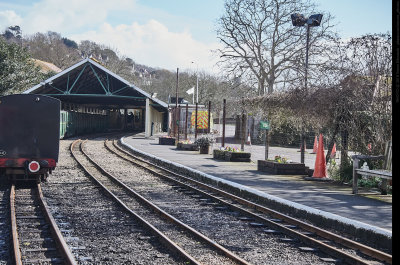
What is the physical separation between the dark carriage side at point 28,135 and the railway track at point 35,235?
1680 mm

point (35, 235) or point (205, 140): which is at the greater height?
point (205, 140)

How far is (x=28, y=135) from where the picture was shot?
12.4 m

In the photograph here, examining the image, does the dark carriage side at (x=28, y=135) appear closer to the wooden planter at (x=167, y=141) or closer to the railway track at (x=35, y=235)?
the railway track at (x=35, y=235)

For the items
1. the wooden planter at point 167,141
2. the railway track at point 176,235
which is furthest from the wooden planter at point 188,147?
the railway track at point 176,235

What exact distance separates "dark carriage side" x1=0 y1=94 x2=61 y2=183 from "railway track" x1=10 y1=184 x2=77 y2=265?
1.68 meters

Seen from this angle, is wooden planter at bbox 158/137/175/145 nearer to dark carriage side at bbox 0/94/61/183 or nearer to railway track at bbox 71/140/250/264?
dark carriage side at bbox 0/94/61/183

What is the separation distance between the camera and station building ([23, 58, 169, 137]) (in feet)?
120

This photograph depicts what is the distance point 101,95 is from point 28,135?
1032 inches

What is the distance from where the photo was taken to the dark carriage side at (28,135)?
1215 cm

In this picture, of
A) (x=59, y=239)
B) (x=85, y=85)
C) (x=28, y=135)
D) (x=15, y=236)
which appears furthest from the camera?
(x=85, y=85)

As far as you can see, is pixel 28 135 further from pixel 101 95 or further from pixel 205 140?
pixel 101 95

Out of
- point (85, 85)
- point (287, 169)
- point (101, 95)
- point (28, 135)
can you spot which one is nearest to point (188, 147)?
point (287, 169)

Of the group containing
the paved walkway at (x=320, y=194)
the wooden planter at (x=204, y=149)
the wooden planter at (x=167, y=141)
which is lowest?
the paved walkway at (x=320, y=194)

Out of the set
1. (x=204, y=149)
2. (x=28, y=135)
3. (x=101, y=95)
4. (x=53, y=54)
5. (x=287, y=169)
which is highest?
(x=53, y=54)
